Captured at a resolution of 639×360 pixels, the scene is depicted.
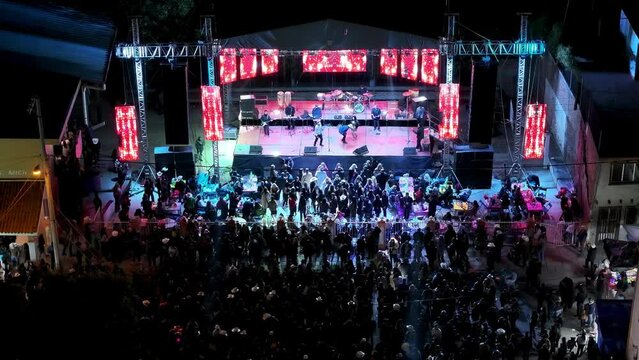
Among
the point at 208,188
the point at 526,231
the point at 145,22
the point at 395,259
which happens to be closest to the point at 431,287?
the point at 395,259

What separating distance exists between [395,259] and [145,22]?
17075 millimetres

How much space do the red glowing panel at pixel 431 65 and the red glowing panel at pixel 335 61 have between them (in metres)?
2.90

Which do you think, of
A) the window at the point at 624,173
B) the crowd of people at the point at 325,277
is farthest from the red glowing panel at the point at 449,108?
the window at the point at 624,173

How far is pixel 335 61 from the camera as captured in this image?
37812mm

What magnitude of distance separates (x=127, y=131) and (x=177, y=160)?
7.51ft

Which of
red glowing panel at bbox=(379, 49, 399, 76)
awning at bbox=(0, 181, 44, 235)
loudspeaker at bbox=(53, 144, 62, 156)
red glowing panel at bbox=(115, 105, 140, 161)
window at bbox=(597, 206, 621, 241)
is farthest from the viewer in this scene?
red glowing panel at bbox=(379, 49, 399, 76)

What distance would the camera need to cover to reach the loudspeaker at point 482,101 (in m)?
33.3

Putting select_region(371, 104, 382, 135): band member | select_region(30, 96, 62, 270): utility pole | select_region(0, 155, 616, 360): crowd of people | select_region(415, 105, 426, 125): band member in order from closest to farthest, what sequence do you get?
select_region(0, 155, 616, 360): crowd of people, select_region(30, 96, 62, 270): utility pole, select_region(415, 105, 426, 125): band member, select_region(371, 104, 382, 135): band member

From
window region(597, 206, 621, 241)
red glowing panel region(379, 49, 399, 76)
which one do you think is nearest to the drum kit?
red glowing panel region(379, 49, 399, 76)

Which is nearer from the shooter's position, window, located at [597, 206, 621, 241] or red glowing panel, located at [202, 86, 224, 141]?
window, located at [597, 206, 621, 241]

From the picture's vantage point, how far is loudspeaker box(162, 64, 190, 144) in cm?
3362

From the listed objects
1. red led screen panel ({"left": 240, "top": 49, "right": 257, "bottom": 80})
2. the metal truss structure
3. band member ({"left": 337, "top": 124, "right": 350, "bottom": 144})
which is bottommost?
band member ({"left": 337, "top": 124, "right": 350, "bottom": 144})

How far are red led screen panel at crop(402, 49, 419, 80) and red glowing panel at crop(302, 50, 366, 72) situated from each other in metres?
1.74

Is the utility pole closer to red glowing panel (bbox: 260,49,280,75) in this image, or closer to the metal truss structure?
red glowing panel (bbox: 260,49,280,75)
